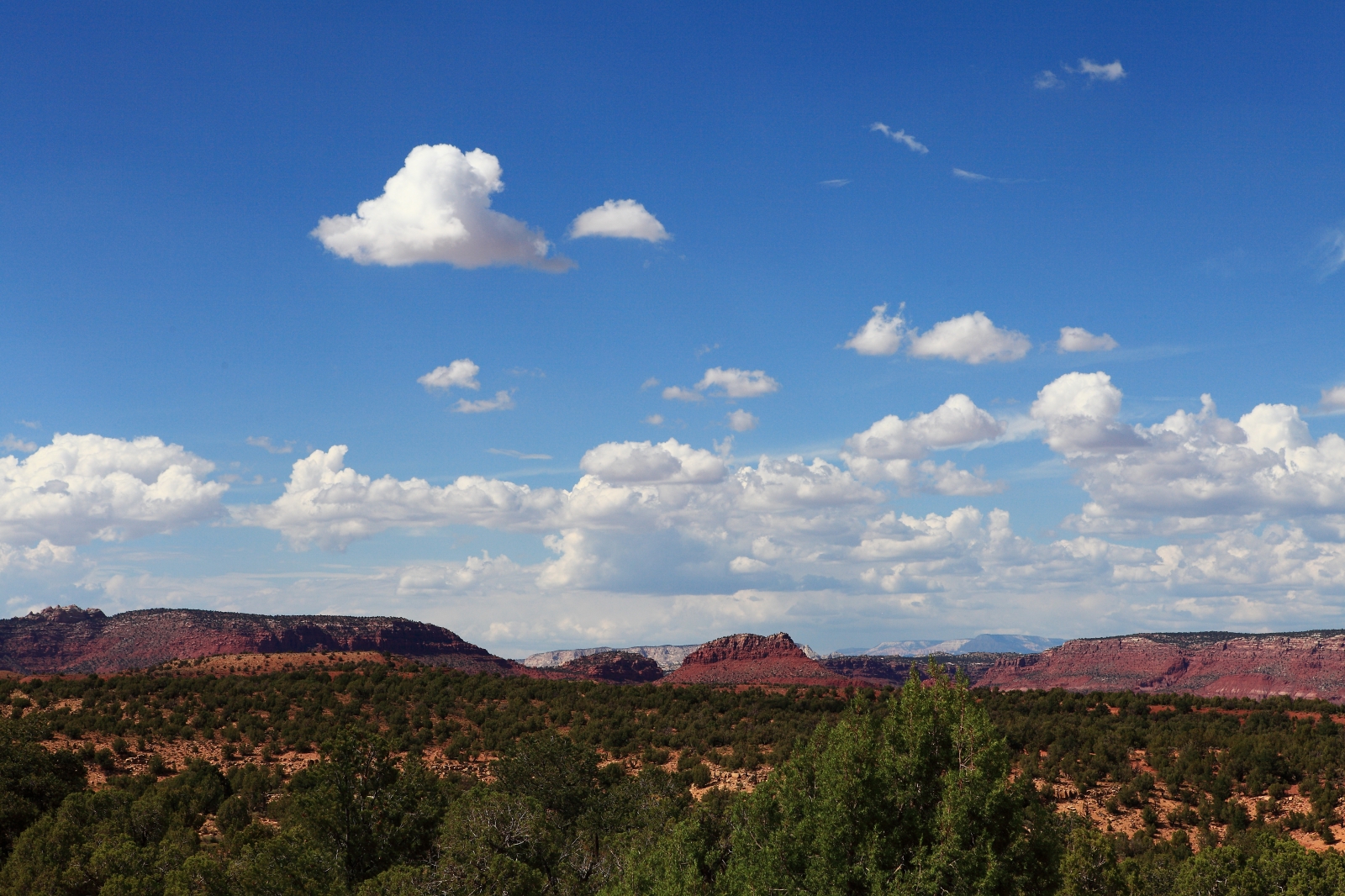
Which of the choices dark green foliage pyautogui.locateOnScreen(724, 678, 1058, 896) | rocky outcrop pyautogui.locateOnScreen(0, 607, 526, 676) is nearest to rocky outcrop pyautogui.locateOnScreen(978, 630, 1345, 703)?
rocky outcrop pyautogui.locateOnScreen(0, 607, 526, 676)

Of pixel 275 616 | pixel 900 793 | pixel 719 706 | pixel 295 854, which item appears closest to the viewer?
pixel 900 793

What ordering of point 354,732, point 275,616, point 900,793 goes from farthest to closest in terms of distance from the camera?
1. point 275,616
2. point 354,732
3. point 900,793

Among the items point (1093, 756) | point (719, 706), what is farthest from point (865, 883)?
point (719, 706)

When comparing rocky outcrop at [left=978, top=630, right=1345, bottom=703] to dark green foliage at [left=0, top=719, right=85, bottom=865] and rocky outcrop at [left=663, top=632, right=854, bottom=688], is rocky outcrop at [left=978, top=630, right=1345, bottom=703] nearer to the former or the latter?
rocky outcrop at [left=663, top=632, right=854, bottom=688]

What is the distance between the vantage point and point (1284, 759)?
51250mm

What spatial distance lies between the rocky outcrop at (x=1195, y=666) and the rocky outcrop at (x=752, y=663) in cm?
3037

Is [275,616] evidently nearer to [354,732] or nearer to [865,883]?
[354,732]

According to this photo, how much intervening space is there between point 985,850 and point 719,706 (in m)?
59.6

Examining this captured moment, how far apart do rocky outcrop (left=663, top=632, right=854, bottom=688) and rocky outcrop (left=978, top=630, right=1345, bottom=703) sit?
99.6 feet

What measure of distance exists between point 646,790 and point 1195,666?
498ft

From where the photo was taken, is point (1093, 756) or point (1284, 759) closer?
point (1284, 759)

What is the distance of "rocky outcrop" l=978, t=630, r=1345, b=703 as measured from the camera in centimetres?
14562

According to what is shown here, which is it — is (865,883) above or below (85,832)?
above

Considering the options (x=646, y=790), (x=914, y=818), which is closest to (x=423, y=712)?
(x=646, y=790)
